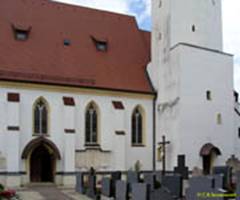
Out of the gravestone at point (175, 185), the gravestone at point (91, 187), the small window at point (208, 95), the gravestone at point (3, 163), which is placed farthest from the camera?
the small window at point (208, 95)

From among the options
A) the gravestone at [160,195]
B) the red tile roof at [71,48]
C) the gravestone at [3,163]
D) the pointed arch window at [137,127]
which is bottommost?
the gravestone at [160,195]

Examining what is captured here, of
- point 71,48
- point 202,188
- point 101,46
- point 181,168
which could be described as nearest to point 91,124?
point 71,48

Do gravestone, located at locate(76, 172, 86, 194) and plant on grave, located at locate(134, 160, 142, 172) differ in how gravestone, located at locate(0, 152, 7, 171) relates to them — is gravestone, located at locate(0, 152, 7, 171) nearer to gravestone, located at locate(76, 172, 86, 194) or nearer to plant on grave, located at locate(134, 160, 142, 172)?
gravestone, located at locate(76, 172, 86, 194)

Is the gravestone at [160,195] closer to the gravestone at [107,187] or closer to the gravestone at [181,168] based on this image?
the gravestone at [107,187]

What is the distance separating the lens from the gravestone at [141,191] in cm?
1545

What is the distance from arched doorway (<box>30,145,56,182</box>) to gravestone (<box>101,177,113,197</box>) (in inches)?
353

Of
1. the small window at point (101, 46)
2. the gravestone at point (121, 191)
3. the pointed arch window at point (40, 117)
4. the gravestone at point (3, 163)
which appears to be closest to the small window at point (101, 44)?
the small window at point (101, 46)

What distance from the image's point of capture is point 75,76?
99.8 feet

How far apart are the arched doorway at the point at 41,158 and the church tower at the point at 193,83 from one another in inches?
287

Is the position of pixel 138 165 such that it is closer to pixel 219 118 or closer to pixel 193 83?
pixel 219 118

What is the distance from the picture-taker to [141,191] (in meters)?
15.7

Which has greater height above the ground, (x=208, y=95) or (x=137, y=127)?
(x=208, y=95)

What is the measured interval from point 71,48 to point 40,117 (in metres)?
5.74

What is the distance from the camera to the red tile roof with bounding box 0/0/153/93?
29531 millimetres
